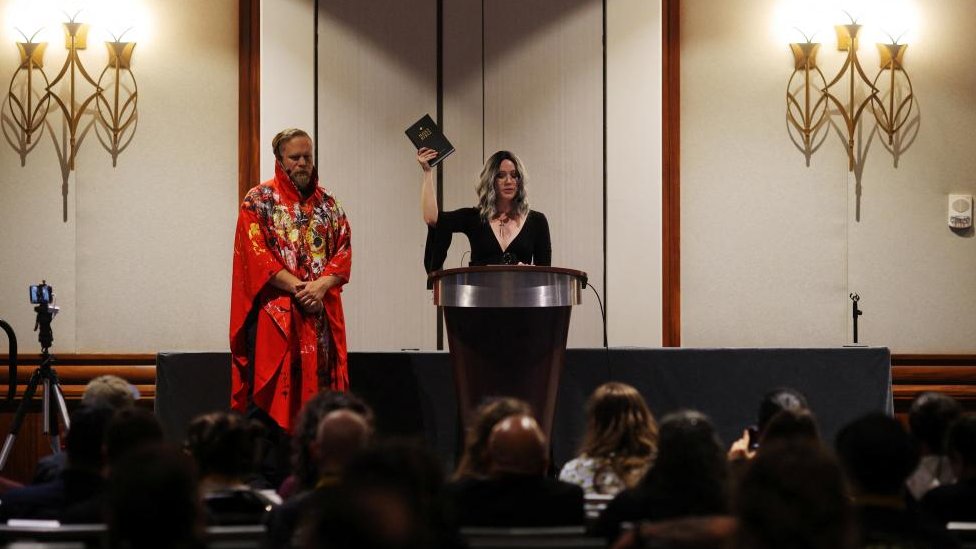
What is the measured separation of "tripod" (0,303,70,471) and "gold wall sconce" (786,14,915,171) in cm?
415

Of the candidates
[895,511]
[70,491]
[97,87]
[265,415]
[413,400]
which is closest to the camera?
[895,511]

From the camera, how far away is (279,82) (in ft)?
22.7

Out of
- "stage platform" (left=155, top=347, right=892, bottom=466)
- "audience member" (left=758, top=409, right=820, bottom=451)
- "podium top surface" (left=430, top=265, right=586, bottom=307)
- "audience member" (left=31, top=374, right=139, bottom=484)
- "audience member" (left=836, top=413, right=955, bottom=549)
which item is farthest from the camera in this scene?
"stage platform" (left=155, top=347, right=892, bottom=466)

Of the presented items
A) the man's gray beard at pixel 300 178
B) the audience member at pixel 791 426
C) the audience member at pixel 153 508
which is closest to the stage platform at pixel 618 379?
the man's gray beard at pixel 300 178

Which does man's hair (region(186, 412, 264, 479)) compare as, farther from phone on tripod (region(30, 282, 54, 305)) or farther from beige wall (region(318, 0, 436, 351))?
beige wall (region(318, 0, 436, 351))

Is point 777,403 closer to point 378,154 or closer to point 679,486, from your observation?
point 679,486

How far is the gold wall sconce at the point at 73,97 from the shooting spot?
22.4 ft

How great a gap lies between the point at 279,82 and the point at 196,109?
0.50 meters

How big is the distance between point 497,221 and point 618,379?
37.0 inches

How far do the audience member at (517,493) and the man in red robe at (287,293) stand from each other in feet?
7.28

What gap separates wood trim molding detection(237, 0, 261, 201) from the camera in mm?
6953

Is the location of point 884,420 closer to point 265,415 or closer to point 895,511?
point 895,511

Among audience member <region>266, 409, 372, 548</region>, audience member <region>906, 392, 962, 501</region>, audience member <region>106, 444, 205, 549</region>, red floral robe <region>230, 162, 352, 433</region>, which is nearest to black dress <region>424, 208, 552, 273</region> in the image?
red floral robe <region>230, 162, 352, 433</region>

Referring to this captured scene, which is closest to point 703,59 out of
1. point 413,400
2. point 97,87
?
point 413,400
